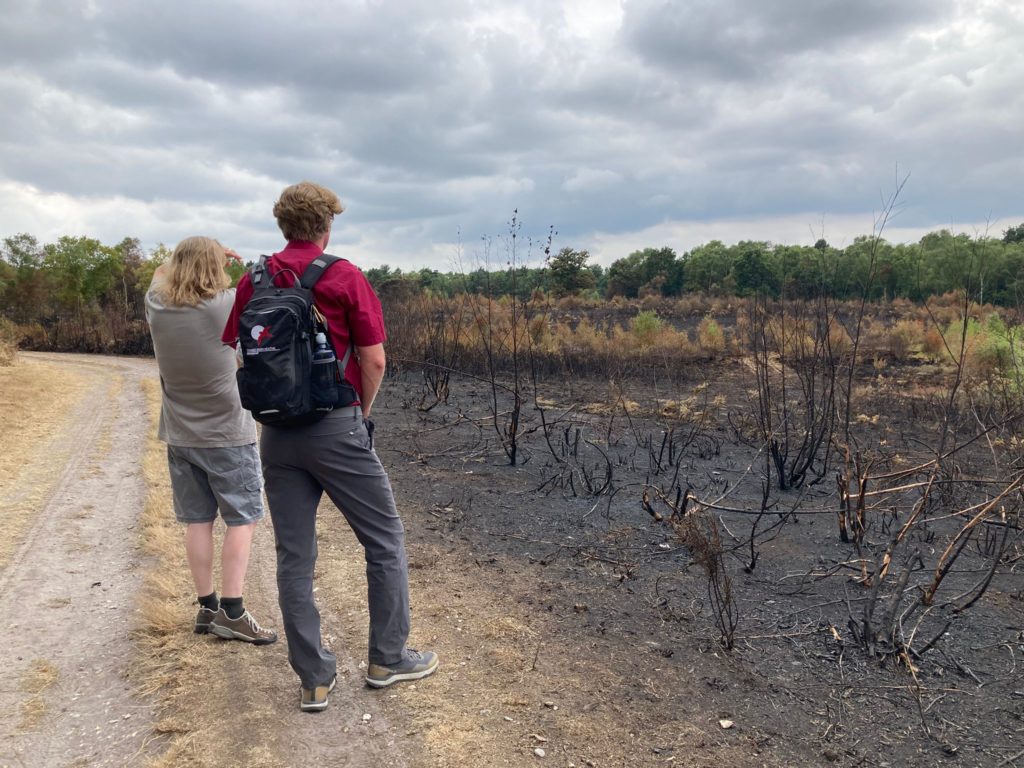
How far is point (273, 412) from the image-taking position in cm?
249

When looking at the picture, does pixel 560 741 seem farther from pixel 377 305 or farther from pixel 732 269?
pixel 732 269

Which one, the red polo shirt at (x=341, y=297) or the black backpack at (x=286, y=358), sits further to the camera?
the red polo shirt at (x=341, y=297)

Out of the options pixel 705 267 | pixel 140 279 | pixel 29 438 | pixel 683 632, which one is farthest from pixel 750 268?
pixel 683 632

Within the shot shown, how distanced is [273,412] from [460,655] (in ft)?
5.08

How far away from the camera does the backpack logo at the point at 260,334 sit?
8.11 ft

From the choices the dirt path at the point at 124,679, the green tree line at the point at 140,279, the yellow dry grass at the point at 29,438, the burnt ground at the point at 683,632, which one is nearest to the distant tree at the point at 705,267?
the green tree line at the point at 140,279

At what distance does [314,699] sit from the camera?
2.83 metres

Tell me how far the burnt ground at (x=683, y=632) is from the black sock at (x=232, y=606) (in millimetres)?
538

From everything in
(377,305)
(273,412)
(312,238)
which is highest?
(312,238)

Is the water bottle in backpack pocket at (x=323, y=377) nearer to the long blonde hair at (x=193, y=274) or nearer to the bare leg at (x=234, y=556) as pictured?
the long blonde hair at (x=193, y=274)

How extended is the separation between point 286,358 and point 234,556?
130 cm

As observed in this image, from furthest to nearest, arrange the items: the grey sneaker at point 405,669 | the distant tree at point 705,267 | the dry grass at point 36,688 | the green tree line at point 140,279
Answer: the distant tree at point 705,267
the green tree line at point 140,279
the grey sneaker at point 405,669
the dry grass at point 36,688

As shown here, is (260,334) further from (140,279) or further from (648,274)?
(648,274)

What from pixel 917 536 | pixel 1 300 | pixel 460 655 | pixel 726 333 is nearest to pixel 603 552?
pixel 460 655
